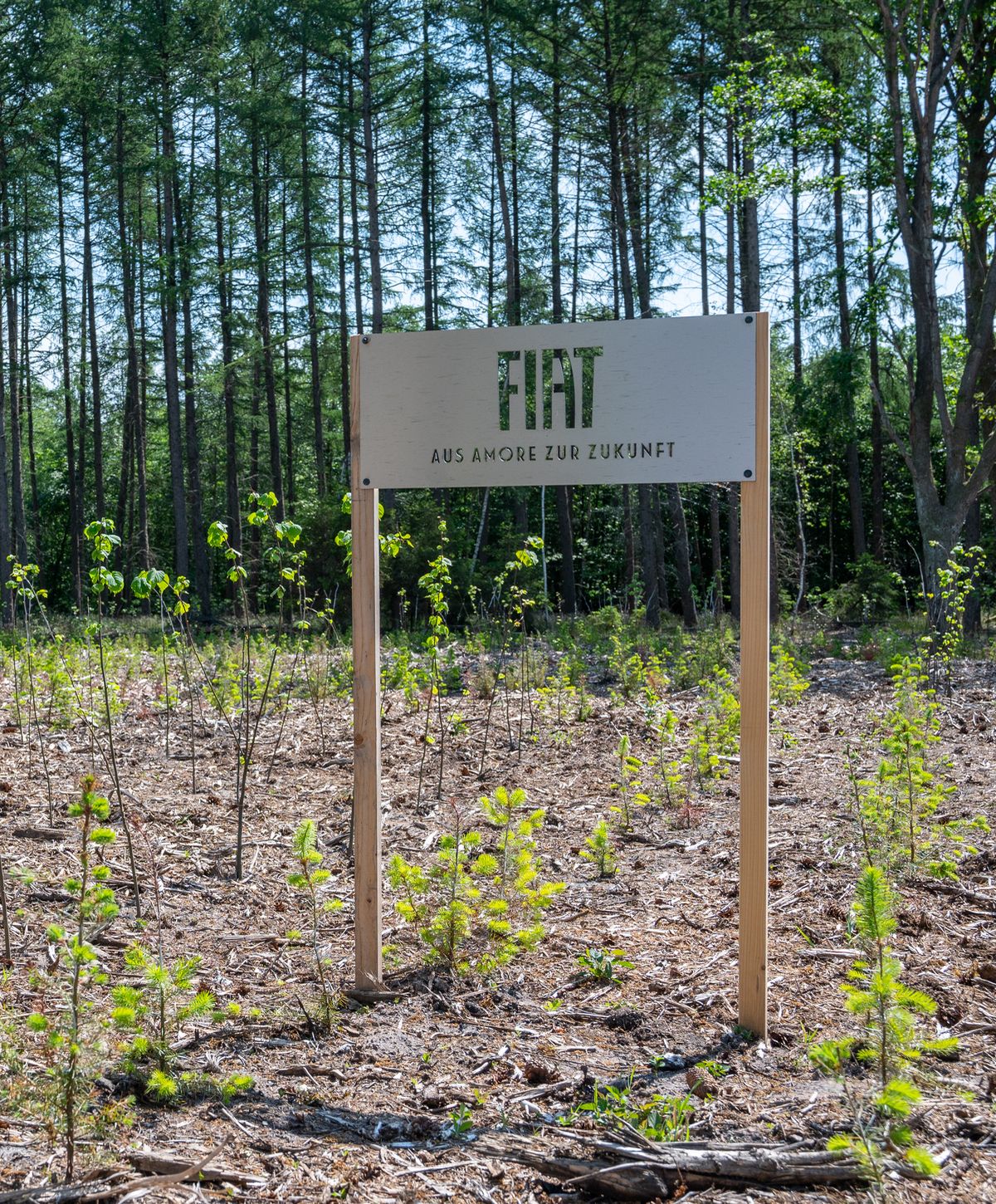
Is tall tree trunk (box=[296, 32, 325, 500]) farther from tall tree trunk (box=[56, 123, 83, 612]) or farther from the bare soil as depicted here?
the bare soil

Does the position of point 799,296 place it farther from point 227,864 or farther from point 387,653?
point 227,864

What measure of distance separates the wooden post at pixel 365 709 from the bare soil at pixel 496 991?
0.21 m

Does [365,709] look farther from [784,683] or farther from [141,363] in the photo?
[141,363]

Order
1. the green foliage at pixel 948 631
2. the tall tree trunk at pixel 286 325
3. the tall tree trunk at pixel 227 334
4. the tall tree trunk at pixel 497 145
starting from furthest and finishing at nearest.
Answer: the tall tree trunk at pixel 286 325 → the tall tree trunk at pixel 227 334 → the tall tree trunk at pixel 497 145 → the green foliage at pixel 948 631

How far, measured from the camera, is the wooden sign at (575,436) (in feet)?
9.76

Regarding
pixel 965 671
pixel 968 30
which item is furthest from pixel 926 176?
pixel 965 671

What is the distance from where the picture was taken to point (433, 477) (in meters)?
3.23

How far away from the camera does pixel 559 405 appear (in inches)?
122

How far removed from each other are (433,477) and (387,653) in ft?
26.8

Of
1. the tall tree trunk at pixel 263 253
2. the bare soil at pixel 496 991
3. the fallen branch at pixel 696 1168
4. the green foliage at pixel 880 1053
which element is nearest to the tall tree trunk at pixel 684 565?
the tall tree trunk at pixel 263 253

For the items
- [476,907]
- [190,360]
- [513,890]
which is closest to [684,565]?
[190,360]

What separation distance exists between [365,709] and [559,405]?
1181mm

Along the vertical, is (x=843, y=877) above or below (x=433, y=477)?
below

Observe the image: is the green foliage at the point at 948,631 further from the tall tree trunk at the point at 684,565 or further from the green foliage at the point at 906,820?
the tall tree trunk at the point at 684,565
